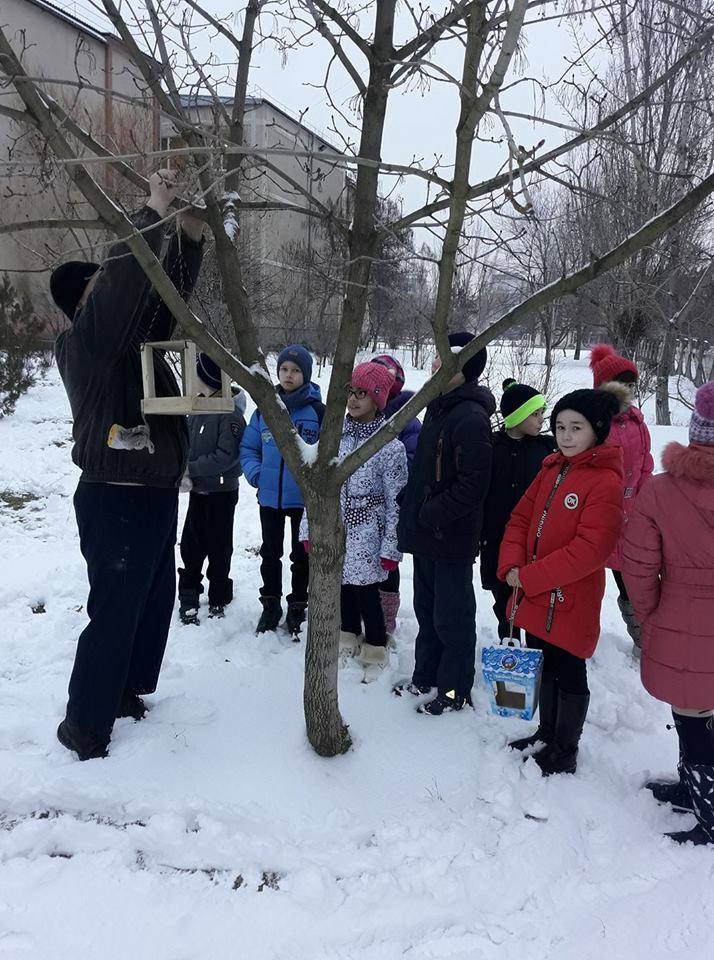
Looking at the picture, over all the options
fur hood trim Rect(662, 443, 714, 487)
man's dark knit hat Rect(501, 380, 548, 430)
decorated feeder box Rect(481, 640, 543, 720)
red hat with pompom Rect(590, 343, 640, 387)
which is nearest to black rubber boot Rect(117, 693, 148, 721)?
decorated feeder box Rect(481, 640, 543, 720)

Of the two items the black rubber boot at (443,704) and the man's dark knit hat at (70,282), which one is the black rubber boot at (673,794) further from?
the man's dark knit hat at (70,282)

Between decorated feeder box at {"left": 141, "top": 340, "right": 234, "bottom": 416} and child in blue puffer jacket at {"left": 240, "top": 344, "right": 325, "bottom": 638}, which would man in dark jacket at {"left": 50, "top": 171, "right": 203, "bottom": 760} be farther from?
child in blue puffer jacket at {"left": 240, "top": 344, "right": 325, "bottom": 638}

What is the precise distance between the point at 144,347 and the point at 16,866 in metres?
1.78

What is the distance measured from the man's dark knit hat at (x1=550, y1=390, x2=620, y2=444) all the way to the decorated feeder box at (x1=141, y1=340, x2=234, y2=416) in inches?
57.1

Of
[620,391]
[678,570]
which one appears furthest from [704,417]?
[620,391]

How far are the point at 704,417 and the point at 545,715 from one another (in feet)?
4.48

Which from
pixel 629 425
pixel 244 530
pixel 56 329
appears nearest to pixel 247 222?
pixel 56 329

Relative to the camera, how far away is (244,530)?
6258 mm

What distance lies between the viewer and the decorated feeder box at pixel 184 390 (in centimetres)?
240

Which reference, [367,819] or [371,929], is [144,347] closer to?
[367,819]

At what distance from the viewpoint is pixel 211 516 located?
4.06 metres

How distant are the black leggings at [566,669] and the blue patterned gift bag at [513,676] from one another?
0.06m

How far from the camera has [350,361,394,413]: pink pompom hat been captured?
3.48 meters

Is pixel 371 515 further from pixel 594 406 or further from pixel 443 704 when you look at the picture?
pixel 594 406
